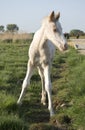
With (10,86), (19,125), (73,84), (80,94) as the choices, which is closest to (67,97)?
(80,94)

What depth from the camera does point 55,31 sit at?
25.3 feet

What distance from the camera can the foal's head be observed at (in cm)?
754

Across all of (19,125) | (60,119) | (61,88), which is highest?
(19,125)

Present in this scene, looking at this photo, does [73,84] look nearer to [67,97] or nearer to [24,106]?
[67,97]

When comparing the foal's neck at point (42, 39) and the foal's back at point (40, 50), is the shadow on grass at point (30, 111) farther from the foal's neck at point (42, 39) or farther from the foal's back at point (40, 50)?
the foal's neck at point (42, 39)

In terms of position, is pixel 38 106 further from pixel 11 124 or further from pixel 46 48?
pixel 11 124

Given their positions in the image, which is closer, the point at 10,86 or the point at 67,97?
the point at 67,97

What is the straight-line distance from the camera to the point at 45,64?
8414 millimetres

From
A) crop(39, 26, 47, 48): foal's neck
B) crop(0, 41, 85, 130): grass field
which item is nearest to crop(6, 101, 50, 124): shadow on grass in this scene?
crop(0, 41, 85, 130): grass field

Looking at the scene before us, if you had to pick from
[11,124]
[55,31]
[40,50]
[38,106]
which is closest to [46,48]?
[40,50]

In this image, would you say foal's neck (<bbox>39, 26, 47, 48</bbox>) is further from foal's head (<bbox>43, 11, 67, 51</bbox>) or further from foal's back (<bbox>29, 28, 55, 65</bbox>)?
foal's head (<bbox>43, 11, 67, 51</bbox>)

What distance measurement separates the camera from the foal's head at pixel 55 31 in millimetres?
7543

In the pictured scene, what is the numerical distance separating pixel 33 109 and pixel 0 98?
84cm

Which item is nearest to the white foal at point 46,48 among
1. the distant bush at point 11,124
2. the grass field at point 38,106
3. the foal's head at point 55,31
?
the foal's head at point 55,31
